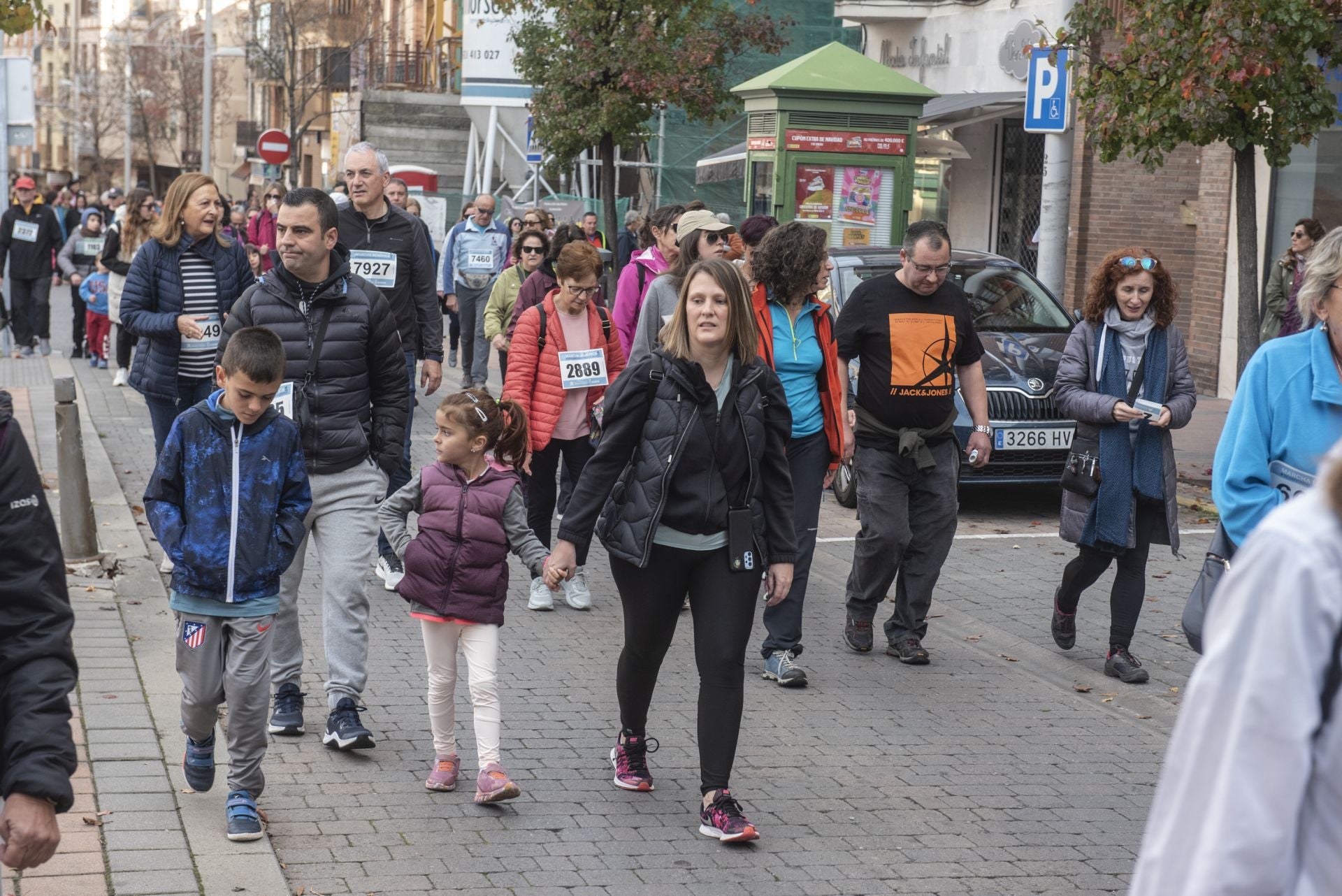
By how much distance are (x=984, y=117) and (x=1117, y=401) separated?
16.2 metres

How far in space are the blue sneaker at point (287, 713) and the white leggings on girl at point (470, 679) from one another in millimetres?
820

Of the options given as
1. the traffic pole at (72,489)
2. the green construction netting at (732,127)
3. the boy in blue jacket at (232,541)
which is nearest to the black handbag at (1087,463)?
the boy in blue jacket at (232,541)

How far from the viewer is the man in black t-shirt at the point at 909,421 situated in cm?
746

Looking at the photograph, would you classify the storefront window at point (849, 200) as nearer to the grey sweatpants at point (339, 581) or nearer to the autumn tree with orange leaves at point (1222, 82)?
the autumn tree with orange leaves at point (1222, 82)

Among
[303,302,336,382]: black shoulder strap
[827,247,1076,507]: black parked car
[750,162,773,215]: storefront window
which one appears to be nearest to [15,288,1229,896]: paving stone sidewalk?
[303,302,336,382]: black shoulder strap

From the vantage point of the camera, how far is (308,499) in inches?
208

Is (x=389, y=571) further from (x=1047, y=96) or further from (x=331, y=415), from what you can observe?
(x=1047, y=96)

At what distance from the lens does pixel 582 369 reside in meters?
8.38

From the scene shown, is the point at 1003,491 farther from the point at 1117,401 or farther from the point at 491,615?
the point at 491,615

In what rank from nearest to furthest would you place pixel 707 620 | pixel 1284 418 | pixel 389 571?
pixel 1284 418
pixel 707 620
pixel 389 571

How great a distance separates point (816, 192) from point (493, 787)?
12.7m

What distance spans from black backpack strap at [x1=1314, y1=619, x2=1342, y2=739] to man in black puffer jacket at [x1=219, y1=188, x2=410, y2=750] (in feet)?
14.7

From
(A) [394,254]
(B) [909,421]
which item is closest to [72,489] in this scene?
(A) [394,254]

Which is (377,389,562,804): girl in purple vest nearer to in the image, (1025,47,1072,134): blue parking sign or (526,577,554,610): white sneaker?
(526,577,554,610): white sneaker
